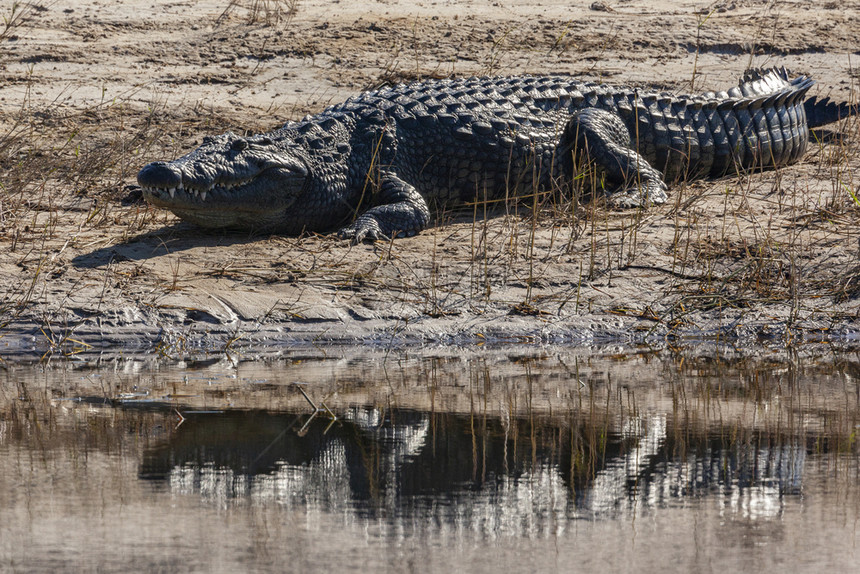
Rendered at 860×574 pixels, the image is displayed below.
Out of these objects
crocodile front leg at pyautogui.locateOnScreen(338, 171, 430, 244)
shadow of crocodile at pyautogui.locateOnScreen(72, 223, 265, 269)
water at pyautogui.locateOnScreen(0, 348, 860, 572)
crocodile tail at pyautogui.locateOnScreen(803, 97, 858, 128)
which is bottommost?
water at pyautogui.locateOnScreen(0, 348, 860, 572)

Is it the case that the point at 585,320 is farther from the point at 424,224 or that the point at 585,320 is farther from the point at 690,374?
the point at 424,224

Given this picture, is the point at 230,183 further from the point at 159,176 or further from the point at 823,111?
the point at 823,111

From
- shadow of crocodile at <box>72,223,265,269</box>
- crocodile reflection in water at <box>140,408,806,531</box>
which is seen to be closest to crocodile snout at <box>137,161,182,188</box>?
shadow of crocodile at <box>72,223,265,269</box>

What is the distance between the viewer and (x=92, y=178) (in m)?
7.27

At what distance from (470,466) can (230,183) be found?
3585mm

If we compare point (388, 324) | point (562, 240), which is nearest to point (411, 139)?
point (562, 240)

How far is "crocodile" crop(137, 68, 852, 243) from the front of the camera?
644 centimetres

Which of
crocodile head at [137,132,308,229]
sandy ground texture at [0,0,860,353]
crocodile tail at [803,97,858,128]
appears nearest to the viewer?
sandy ground texture at [0,0,860,353]

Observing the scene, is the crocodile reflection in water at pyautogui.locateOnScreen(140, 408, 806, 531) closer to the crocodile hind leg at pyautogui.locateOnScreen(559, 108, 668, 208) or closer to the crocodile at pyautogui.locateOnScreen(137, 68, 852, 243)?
the crocodile at pyautogui.locateOnScreen(137, 68, 852, 243)

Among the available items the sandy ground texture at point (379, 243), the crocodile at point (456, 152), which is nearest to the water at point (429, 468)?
the sandy ground texture at point (379, 243)

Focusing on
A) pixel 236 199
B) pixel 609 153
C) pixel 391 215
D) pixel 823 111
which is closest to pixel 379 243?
pixel 391 215

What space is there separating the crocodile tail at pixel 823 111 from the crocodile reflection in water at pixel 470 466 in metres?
5.88

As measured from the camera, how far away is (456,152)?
23.6 feet

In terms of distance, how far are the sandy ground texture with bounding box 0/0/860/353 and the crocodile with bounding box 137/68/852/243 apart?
0.21 metres
